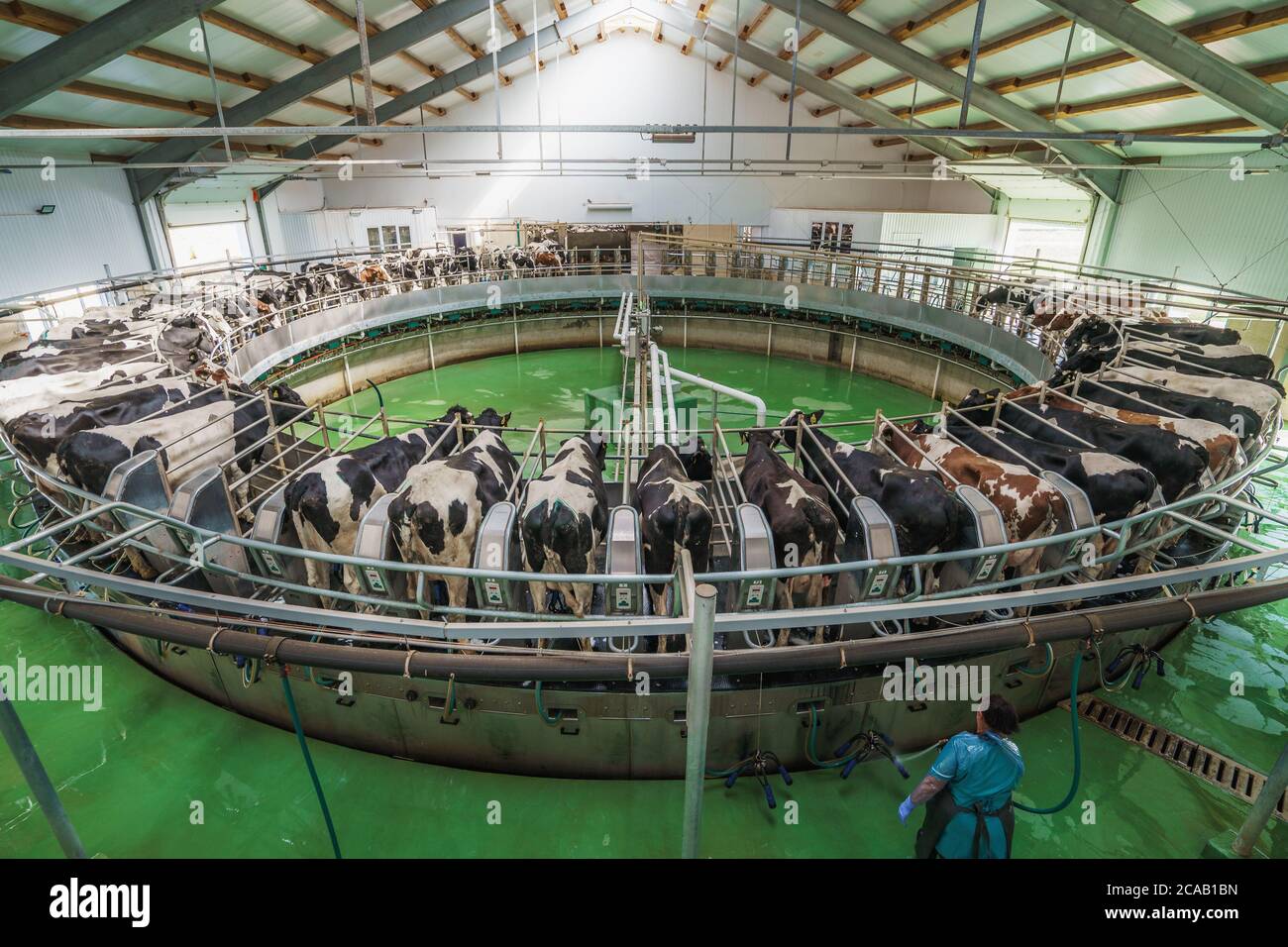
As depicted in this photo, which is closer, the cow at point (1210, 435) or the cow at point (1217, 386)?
the cow at point (1210, 435)

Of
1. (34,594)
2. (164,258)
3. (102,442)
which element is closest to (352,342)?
(164,258)

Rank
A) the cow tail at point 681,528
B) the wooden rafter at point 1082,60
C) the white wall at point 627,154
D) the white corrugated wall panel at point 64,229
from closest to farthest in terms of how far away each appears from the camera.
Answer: the cow tail at point 681,528 < the wooden rafter at point 1082,60 < the white corrugated wall panel at point 64,229 < the white wall at point 627,154

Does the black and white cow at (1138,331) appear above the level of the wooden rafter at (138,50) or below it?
below

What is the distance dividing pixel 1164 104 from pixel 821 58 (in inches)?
311

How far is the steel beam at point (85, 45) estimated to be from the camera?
749 centimetres

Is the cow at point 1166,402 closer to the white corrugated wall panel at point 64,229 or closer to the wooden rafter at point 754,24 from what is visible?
the wooden rafter at point 754,24

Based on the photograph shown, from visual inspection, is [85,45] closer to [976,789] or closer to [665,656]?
[665,656]

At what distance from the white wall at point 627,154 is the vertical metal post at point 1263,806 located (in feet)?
66.1

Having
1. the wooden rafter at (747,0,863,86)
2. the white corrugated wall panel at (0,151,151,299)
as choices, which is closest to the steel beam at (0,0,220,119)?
the white corrugated wall panel at (0,151,151,299)

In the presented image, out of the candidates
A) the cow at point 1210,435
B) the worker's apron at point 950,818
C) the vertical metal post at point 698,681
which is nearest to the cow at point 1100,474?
the cow at point 1210,435

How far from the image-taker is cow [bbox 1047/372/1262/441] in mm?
5430

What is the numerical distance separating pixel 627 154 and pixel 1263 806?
2221 cm

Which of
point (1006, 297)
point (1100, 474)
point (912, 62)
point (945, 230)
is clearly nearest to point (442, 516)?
point (1100, 474)
